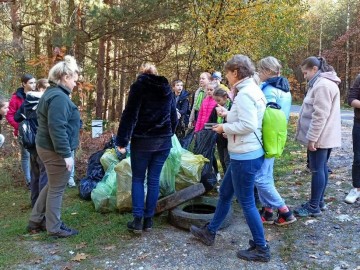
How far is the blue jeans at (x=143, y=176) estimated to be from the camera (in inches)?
150

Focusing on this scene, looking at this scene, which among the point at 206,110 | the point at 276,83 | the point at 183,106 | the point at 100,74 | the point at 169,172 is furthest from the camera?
the point at 100,74

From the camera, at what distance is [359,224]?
4223mm

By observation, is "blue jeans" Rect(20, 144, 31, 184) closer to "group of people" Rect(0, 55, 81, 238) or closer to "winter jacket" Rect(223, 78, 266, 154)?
"group of people" Rect(0, 55, 81, 238)

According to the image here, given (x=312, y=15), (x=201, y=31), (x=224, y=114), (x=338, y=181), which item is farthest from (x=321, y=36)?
(x=224, y=114)

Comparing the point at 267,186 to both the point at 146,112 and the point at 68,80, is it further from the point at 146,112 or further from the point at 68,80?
the point at 68,80

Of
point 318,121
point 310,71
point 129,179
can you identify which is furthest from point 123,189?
point 310,71

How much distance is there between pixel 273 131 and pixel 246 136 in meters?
→ 0.33

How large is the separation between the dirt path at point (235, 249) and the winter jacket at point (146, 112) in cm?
105

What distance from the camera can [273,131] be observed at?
3.41m

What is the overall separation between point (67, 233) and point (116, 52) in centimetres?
1433

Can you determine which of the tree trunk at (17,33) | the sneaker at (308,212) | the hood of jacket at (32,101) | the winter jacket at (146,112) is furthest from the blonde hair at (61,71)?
the tree trunk at (17,33)

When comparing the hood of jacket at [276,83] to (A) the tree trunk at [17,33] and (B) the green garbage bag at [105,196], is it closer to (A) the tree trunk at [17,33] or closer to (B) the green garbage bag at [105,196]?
(B) the green garbage bag at [105,196]

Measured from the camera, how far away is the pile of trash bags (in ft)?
15.1

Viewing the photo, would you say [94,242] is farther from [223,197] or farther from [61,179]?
[223,197]
